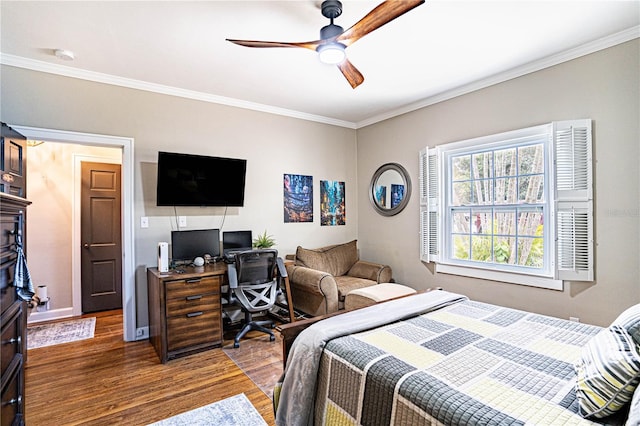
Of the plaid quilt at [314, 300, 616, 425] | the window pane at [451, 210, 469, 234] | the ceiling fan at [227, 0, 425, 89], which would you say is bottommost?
the plaid quilt at [314, 300, 616, 425]

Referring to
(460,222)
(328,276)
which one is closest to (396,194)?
(460,222)

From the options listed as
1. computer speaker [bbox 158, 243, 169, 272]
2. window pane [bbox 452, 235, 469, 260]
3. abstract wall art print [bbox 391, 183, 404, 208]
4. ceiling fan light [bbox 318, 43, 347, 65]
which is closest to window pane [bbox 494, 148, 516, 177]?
window pane [bbox 452, 235, 469, 260]

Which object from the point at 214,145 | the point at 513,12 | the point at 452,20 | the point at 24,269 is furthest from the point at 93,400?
the point at 513,12

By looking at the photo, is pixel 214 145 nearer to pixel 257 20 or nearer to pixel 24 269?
pixel 257 20

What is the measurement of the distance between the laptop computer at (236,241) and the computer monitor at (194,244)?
0.08 m

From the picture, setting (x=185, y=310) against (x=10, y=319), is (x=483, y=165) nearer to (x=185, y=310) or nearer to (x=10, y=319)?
(x=185, y=310)

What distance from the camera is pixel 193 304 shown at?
3.10 m

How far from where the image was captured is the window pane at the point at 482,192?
11.6ft

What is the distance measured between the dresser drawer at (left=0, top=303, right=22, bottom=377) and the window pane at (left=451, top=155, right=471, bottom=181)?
3.95m

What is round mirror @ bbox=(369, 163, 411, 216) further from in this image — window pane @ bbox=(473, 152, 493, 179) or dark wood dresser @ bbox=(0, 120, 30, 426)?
dark wood dresser @ bbox=(0, 120, 30, 426)

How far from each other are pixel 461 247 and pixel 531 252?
2.44ft

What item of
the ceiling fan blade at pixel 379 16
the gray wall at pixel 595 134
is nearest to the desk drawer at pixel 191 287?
the ceiling fan blade at pixel 379 16

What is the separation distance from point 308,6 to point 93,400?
→ 311cm

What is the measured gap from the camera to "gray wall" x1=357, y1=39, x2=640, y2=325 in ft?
8.39
